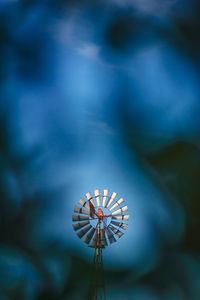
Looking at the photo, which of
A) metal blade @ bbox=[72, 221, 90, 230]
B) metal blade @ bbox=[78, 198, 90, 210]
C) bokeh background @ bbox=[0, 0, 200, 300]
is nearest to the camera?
metal blade @ bbox=[72, 221, 90, 230]

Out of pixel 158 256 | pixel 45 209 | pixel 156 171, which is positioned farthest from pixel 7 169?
pixel 158 256

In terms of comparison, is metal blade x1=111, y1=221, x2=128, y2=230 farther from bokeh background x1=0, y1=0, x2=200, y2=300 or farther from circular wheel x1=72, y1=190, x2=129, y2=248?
bokeh background x1=0, y1=0, x2=200, y2=300

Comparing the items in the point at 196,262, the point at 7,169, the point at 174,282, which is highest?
the point at 7,169

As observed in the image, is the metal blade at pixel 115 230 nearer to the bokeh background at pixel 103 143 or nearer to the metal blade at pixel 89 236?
the metal blade at pixel 89 236

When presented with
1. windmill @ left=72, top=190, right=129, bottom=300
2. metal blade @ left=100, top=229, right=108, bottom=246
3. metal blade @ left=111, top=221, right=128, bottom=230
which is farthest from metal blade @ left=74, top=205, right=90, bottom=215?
metal blade @ left=111, top=221, right=128, bottom=230

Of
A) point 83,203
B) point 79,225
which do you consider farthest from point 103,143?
point 79,225

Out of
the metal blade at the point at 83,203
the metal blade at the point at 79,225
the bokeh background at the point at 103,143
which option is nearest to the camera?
the metal blade at the point at 79,225

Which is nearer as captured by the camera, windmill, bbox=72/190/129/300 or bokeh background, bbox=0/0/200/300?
windmill, bbox=72/190/129/300

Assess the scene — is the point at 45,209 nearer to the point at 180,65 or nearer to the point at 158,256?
the point at 158,256

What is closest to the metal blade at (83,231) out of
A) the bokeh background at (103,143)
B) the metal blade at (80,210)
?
the metal blade at (80,210)
